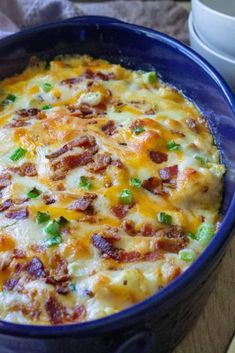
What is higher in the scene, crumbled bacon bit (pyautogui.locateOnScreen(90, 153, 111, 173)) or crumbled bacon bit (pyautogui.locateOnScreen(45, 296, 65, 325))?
crumbled bacon bit (pyautogui.locateOnScreen(90, 153, 111, 173))

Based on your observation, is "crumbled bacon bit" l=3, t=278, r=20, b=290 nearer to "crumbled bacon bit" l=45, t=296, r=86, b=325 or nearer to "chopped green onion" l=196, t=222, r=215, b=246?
"crumbled bacon bit" l=45, t=296, r=86, b=325

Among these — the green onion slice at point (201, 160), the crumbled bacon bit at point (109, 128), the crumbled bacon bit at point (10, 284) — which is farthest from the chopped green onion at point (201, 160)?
the crumbled bacon bit at point (10, 284)

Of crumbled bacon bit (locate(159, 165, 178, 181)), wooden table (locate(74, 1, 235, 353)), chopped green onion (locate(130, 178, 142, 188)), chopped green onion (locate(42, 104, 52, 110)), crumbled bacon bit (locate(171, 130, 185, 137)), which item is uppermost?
chopped green onion (locate(42, 104, 52, 110))

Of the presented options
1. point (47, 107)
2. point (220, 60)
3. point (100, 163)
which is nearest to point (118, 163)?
point (100, 163)

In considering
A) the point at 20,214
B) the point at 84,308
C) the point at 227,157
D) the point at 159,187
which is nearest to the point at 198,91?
the point at 227,157

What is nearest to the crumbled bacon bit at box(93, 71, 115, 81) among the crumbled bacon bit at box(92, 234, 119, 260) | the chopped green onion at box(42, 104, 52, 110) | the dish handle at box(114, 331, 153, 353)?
the chopped green onion at box(42, 104, 52, 110)

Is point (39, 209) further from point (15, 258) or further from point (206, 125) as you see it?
point (206, 125)

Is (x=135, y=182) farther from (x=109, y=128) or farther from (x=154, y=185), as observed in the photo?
(x=109, y=128)
